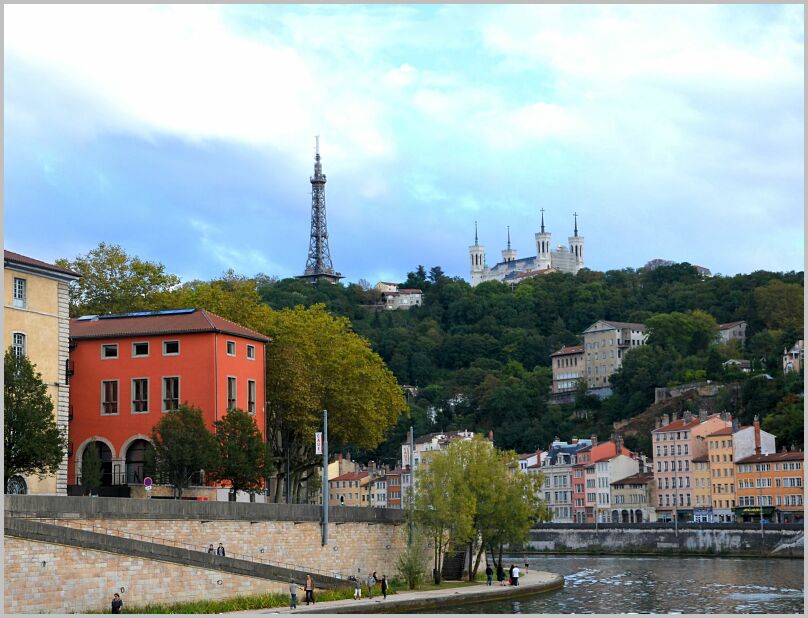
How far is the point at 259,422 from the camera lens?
60.8 meters

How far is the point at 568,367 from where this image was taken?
178500mm

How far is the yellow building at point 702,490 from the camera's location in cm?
11681

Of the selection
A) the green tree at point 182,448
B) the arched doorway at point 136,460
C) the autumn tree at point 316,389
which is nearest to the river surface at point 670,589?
the green tree at point 182,448

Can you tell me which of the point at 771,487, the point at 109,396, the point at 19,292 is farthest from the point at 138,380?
the point at 771,487

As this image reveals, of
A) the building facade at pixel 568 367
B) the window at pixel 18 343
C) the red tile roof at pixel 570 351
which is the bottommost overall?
the window at pixel 18 343

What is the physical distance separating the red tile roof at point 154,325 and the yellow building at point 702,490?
6609 cm

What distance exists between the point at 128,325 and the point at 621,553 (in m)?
55.0

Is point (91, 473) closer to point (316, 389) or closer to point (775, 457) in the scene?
point (316, 389)

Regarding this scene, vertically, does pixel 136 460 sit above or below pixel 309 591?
above

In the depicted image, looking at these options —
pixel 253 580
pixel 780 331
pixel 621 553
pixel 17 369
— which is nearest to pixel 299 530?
pixel 253 580

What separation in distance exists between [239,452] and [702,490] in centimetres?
7125

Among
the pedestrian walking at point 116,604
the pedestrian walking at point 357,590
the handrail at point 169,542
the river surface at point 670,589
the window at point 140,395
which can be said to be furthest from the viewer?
the window at point 140,395

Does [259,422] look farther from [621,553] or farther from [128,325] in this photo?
[621,553]

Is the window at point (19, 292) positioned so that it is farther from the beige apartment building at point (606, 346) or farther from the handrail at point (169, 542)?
the beige apartment building at point (606, 346)
